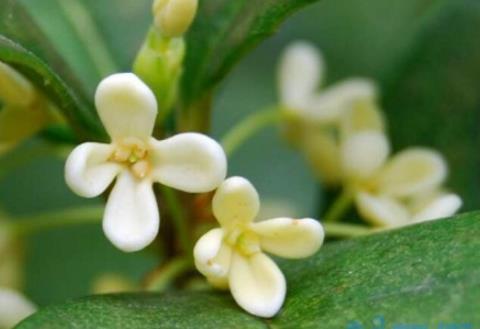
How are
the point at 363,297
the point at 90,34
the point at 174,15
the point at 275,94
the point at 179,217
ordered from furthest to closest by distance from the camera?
1. the point at 275,94
2. the point at 90,34
3. the point at 179,217
4. the point at 174,15
5. the point at 363,297

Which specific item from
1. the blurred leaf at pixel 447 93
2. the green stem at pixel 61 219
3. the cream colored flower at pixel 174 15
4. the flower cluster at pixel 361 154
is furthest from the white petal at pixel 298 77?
the cream colored flower at pixel 174 15

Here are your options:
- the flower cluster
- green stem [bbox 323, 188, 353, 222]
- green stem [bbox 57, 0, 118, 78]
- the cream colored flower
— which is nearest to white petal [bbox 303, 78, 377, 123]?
the flower cluster

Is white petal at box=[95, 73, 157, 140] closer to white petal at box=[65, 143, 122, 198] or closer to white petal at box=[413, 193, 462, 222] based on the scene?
white petal at box=[65, 143, 122, 198]

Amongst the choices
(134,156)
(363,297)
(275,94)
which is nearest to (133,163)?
(134,156)

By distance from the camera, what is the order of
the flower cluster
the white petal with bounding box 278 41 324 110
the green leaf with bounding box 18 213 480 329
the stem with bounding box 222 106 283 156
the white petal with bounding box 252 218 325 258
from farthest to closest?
1. the white petal with bounding box 278 41 324 110
2. the stem with bounding box 222 106 283 156
3. the flower cluster
4. the white petal with bounding box 252 218 325 258
5. the green leaf with bounding box 18 213 480 329

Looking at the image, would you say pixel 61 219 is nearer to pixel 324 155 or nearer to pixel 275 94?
pixel 324 155

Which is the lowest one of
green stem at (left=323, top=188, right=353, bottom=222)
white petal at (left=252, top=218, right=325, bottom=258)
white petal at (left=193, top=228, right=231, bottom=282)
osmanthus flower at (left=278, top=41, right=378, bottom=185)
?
white petal at (left=193, top=228, right=231, bottom=282)
